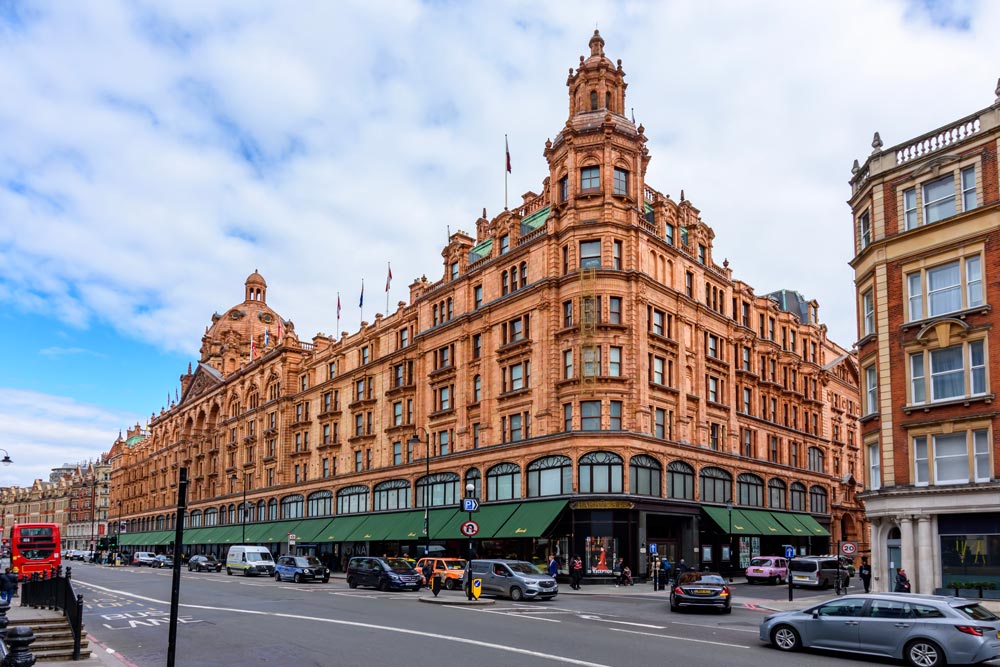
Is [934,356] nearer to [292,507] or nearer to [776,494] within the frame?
[776,494]

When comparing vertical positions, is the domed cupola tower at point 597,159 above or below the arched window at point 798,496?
above

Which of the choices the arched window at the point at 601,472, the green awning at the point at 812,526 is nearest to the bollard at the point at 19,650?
the arched window at the point at 601,472

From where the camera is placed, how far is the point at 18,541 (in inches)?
1993

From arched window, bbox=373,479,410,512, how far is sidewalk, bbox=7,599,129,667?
40.1 metres

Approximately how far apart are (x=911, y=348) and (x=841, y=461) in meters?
49.5

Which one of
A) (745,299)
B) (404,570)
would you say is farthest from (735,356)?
(404,570)

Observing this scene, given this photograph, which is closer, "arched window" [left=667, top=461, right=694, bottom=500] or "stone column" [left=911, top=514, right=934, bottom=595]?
"stone column" [left=911, top=514, right=934, bottom=595]

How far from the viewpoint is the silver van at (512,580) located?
3544 centimetres

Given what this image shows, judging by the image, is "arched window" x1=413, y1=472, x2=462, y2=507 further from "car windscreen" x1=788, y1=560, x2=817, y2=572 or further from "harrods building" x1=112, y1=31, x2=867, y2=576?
"car windscreen" x1=788, y1=560, x2=817, y2=572

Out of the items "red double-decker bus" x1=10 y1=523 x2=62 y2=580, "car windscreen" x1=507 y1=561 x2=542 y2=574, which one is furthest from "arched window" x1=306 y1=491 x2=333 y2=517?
"car windscreen" x1=507 y1=561 x2=542 y2=574

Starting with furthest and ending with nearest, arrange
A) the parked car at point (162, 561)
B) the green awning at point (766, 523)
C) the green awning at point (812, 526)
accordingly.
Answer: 1. the parked car at point (162, 561)
2. the green awning at point (812, 526)
3. the green awning at point (766, 523)

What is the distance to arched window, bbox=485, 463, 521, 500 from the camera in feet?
175

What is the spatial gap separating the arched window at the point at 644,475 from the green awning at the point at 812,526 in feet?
69.1

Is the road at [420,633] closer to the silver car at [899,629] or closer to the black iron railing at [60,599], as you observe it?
the silver car at [899,629]
